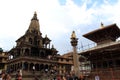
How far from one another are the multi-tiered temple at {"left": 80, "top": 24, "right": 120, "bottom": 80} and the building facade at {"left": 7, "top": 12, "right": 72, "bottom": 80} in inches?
656

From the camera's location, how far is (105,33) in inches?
1373

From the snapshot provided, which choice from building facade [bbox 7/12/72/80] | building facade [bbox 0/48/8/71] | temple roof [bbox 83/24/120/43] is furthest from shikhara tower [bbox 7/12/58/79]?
temple roof [bbox 83/24/120/43]

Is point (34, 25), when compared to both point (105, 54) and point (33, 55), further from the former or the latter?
point (105, 54)

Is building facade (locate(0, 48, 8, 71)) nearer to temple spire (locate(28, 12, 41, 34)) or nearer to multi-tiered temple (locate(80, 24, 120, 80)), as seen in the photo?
temple spire (locate(28, 12, 41, 34))

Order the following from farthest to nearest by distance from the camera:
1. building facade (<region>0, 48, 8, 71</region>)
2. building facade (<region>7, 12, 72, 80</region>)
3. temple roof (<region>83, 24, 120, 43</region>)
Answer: building facade (<region>0, 48, 8, 71</region>) < building facade (<region>7, 12, 72, 80</region>) < temple roof (<region>83, 24, 120, 43</region>)

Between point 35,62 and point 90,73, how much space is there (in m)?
23.6

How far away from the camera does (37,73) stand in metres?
49.3

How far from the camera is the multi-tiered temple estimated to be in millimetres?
28672

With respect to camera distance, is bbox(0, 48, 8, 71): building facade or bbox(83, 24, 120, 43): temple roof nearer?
bbox(83, 24, 120, 43): temple roof

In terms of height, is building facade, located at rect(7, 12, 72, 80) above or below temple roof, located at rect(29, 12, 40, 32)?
below

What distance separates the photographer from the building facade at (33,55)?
49.4 m

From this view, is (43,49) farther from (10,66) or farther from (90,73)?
(90,73)

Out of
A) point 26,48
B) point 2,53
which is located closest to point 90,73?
point 26,48

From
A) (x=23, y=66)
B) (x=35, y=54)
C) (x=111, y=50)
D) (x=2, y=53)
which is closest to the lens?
(x=111, y=50)
